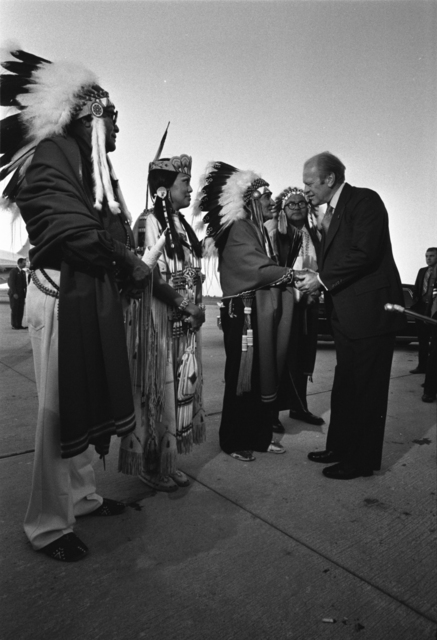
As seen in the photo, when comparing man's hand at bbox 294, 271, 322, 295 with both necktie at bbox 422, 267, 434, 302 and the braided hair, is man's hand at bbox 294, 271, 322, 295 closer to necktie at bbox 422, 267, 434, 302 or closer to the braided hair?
the braided hair

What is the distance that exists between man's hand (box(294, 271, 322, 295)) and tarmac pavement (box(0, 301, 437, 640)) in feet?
4.12

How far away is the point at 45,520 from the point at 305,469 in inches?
69.9

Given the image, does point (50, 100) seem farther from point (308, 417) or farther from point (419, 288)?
point (419, 288)

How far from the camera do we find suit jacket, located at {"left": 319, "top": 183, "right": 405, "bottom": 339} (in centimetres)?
294

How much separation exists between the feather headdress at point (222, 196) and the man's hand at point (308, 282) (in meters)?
0.61

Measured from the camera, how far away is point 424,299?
23.5 feet

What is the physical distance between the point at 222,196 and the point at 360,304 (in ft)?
4.26

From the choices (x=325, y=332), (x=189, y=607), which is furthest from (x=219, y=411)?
(x=325, y=332)

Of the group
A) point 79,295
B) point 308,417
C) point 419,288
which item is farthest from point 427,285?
point 79,295

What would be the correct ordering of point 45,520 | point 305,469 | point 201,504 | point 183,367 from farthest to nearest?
1. point 305,469
2. point 183,367
3. point 201,504
4. point 45,520

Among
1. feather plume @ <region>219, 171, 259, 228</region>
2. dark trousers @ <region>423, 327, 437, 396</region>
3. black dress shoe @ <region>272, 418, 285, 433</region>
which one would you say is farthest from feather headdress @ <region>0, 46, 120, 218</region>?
dark trousers @ <region>423, 327, 437, 396</region>

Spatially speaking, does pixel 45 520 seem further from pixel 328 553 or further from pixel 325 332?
pixel 325 332

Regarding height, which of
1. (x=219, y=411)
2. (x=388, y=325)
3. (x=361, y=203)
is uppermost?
(x=361, y=203)

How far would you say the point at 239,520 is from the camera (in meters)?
2.42
